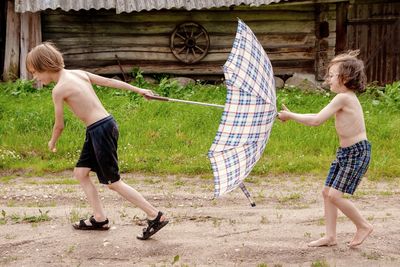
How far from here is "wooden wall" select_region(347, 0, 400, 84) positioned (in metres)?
13.9

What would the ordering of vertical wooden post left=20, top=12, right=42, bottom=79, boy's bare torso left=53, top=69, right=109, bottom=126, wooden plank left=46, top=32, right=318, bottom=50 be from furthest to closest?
wooden plank left=46, top=32, right=318, bottom=50 < vertical wooden post left=20, top=12, right=42, bottom=79 < boy's bare torso left=53, top=69, right=109, bottom=126

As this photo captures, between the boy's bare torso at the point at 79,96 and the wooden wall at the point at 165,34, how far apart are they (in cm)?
863

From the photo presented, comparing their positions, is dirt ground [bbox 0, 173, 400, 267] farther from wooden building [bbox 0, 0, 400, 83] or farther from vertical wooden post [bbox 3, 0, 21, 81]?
wooden building [bbox 0, 0, 400, 83]

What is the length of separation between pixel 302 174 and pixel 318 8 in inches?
261

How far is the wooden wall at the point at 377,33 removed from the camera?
1388 centimetres

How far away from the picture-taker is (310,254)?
4.91m

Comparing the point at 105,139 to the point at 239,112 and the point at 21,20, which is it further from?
the point at 21,20

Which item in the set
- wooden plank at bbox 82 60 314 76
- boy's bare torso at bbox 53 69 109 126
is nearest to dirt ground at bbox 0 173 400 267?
boy's bare torso at bbox 53 69 109 126

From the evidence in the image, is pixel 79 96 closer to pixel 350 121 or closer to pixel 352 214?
pixel 350 121

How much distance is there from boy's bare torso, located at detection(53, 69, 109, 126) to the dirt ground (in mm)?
1012

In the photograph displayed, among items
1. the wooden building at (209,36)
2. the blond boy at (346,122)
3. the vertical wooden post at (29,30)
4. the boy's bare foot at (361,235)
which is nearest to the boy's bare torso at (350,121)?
the blond boy at (346,122)

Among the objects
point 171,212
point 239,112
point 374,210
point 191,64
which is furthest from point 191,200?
point 191,64

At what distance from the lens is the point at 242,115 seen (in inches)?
183

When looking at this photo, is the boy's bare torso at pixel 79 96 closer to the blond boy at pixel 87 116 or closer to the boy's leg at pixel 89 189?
the blond boy at pixel 87 116
